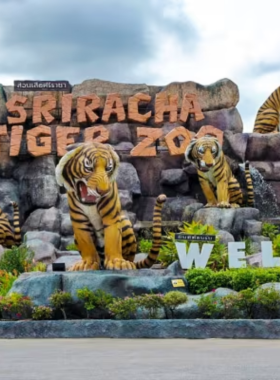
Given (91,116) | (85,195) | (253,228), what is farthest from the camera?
(91,116)

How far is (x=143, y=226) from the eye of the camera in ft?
67.8

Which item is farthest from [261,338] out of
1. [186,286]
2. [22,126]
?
[22,126]

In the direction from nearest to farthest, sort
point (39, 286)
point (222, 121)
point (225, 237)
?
1. point (39, 286)
2. point (225, 237)
3. point (222, 121)

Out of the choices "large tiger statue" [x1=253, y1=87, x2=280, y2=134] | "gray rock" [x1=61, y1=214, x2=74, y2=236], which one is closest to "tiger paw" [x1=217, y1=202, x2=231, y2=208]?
"gray rock" [x1=61, y1=214, x2=74, y2=236]

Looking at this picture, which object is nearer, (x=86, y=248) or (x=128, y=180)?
(x=86, y=248)

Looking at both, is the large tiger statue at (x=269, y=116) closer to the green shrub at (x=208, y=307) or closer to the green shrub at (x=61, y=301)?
the green shrub at (x=208, y=307)

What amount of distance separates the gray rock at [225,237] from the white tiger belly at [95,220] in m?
5.94

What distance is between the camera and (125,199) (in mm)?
21422

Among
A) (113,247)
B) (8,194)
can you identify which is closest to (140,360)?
(113,247)

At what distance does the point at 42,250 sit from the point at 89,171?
605 cm

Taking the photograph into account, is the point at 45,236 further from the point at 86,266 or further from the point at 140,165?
the point at 86,266

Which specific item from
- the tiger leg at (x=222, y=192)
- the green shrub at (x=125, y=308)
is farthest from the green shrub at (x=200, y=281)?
the tiger leg at (x=222, y=192)

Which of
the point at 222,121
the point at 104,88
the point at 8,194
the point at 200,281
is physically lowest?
the point at 200,281

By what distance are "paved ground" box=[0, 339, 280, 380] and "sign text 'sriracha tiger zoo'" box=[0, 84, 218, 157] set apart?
14.6 metres
